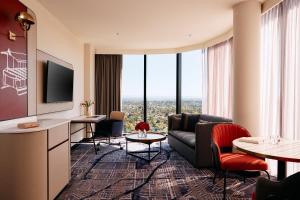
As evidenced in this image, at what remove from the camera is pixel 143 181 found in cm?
341

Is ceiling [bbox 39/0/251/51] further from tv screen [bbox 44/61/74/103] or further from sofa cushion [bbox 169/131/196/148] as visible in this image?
sofa cushion [bbox 169/131/196/148]

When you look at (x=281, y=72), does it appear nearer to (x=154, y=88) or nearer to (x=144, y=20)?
(x=144, y=20)

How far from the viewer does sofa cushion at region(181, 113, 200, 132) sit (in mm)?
5477

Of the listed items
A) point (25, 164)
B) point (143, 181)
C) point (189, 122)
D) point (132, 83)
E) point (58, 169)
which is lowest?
point (143, 181)

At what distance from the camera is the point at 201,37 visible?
5828 mm

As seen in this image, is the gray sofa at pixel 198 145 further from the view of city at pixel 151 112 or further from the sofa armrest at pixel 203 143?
the view of city at pixel 151 112

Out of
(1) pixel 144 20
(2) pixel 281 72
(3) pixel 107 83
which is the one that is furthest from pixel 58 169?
(3) pixel 107 83

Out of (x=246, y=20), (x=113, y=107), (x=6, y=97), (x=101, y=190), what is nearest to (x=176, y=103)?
(x=113, y=107)

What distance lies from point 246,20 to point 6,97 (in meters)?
3.62

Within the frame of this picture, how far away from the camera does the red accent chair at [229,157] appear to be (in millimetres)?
2639

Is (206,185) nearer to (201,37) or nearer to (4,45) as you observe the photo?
(4,45)

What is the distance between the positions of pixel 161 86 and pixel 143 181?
4.35m

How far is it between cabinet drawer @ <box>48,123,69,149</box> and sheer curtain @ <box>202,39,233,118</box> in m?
3.63

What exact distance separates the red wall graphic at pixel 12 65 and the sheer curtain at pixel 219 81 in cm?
406
